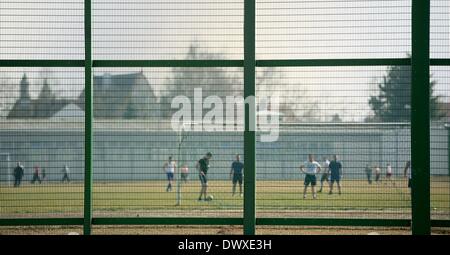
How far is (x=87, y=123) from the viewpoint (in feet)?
25.6

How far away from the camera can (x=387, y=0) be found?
26.9ft

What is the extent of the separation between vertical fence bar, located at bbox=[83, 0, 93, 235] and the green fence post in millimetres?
2255

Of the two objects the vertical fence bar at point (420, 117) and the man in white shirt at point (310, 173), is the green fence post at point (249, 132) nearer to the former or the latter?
the man in white shirt at point (310, 173)

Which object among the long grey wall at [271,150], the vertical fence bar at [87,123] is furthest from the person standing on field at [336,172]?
the vertical fence bar at [87,123]

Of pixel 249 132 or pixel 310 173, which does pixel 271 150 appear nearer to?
pixel 310 173

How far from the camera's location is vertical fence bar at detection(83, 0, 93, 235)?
25.5ft

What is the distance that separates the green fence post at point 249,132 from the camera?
7.56 m

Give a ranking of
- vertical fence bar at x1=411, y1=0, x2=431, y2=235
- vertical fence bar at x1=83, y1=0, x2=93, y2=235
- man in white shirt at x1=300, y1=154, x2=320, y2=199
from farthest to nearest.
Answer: man in white shirt at x1=300, y1=154, x2=320, y2=199 < vertical fence bar at x1=83, y1=0, x2=93, y2=235 < vertical fence bar at x1=411, y1=0, x2=431, y2=235

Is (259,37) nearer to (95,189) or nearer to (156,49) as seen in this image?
(156,49)

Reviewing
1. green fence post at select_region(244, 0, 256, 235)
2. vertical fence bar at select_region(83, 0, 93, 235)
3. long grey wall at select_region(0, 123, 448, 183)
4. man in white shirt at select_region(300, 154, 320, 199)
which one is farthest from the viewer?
man in white shirt at select_region(300, 154, 320, 199)

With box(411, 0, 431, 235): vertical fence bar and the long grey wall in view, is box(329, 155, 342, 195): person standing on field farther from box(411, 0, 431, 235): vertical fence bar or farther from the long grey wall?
box(411, 0, 431, 235): vertical fence bar

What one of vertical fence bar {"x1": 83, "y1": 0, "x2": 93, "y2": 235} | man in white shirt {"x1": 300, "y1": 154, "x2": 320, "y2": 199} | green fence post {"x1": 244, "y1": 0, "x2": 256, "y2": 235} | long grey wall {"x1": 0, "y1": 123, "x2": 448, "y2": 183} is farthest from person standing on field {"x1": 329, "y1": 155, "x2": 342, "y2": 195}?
vertical fence bar {"x1": 83, "y1": 0, "x2": 93, "y2": 235}

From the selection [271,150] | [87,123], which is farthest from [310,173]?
[271,150]

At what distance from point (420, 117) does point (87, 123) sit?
4730mm
